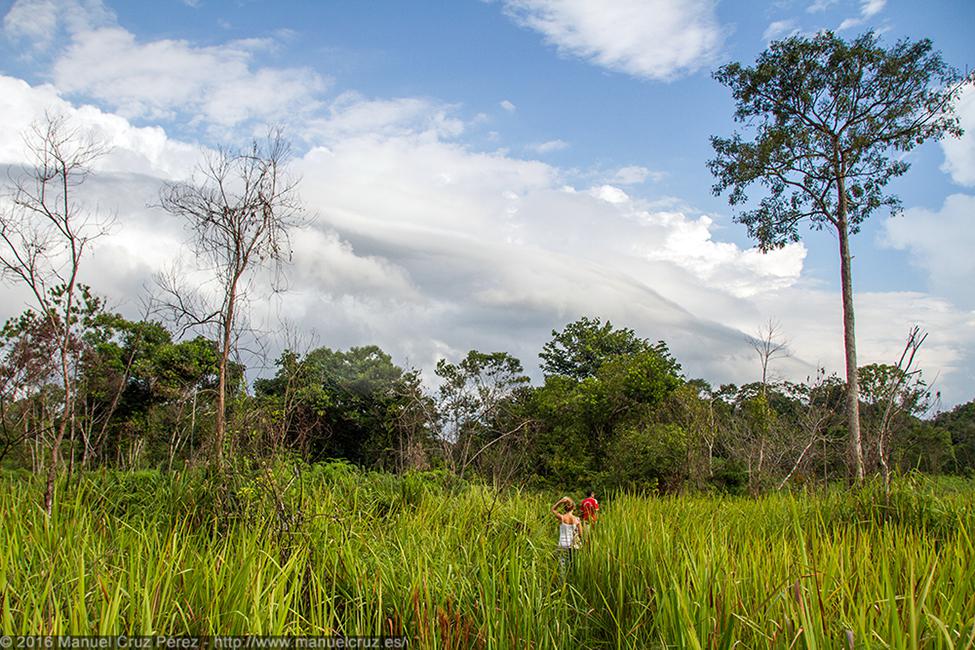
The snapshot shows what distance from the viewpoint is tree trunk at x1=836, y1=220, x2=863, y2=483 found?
1509 centimetres

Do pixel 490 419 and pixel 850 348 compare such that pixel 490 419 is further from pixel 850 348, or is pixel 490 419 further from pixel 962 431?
pixel 962 431

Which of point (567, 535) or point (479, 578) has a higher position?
point (479, 578)

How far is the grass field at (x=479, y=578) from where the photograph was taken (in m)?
3.21

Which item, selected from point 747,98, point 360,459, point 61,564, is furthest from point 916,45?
point 360,459

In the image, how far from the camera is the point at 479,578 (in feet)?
16.2

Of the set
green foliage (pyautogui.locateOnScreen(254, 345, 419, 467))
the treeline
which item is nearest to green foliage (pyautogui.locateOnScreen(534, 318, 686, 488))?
the treeline

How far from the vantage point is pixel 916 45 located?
1767 centimetres

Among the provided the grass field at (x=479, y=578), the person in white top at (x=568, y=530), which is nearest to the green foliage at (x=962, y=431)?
the person in white top at (x=568, y=530)

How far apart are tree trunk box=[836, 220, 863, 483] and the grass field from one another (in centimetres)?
761

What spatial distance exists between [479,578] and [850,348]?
1456cm

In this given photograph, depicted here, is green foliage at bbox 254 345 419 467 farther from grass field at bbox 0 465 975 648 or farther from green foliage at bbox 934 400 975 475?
green foliage at bbox 934 400 975 475

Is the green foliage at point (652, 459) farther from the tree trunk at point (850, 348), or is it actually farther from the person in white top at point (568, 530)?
the person in white top at point (568, 530)

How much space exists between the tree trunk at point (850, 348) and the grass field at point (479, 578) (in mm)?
7615

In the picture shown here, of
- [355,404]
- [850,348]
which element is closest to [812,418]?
[850,348]
